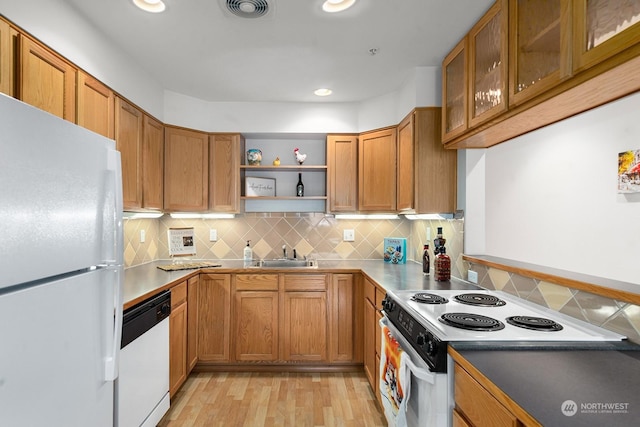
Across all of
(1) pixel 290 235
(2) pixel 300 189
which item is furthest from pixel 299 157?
(1) pixel 290 235

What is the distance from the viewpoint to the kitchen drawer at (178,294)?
2586 millimetres

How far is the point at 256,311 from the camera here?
317 cm

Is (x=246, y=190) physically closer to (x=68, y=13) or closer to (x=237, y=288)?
(x=237, y=288)

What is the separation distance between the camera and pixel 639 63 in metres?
1.05

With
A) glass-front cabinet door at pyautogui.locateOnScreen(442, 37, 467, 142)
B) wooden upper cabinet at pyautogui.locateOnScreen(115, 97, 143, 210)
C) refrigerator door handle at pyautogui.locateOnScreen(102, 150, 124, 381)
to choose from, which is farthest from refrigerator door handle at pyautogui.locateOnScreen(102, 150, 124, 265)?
glass-front cabinet door at pyautogui.locateOnScreen(442, 37, 467, 142)

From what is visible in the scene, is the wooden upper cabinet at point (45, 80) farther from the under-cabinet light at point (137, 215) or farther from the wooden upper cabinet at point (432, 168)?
the wooden upper cabinet at point (432, 168)

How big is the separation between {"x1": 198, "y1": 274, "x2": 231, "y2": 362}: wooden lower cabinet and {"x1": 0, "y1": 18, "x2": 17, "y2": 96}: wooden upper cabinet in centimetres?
199

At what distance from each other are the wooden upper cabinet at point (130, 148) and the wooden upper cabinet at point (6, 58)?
887 millimetres

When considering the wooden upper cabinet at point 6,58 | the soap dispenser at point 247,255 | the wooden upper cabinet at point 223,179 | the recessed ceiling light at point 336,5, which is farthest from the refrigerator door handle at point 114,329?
the soap dispenser at point 247,255

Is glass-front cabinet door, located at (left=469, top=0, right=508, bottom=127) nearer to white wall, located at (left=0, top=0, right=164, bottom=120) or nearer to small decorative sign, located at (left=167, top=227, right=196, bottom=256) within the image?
white wall, located at (left=0, top=0, right=164, bottom=120)

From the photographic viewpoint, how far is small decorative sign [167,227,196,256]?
10.8 ft

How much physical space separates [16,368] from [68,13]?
1846 mm
